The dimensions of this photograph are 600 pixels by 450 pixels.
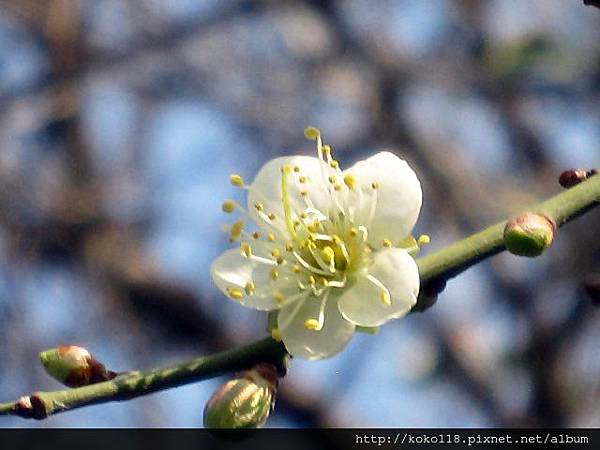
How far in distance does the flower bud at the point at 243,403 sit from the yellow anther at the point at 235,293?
0.12 metres

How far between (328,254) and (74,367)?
285mm

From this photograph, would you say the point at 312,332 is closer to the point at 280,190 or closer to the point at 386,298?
the point at 386,298

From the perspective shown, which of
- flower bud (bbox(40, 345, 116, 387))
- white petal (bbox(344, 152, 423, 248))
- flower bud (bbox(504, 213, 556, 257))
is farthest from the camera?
white petal (bbox(344, 152, 423, 248))

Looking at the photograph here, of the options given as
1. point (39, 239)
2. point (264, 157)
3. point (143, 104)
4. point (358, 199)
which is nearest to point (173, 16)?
point (143, 104)

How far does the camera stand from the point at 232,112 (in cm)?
396

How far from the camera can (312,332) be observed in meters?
1.04

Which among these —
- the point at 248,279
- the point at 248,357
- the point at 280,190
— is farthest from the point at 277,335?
the point at 280,190

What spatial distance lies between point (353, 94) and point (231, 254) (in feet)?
8.89

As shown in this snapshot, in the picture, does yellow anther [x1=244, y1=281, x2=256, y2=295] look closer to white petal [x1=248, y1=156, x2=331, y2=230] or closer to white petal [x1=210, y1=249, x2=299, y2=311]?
white petal [x1=210, y1=249, x2=299, y2=311]

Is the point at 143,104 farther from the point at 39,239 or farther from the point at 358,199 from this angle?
the point at 358,199

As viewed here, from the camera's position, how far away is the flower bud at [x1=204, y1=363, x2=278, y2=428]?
38.1 inches

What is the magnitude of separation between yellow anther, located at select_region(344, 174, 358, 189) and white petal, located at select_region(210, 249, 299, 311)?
0.12 meters

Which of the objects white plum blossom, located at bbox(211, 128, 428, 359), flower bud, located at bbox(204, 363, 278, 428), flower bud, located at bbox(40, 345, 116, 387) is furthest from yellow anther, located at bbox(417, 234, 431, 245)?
flower bud, located at bbox(40, 345, 116, 387)

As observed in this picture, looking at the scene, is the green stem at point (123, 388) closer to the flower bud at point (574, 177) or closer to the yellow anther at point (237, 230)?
the yellow anther at point (237, 230)
